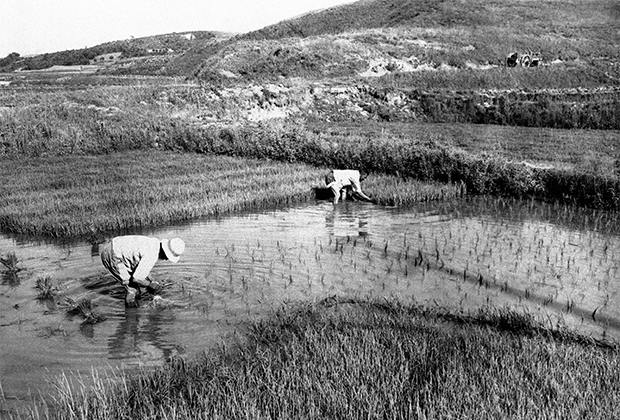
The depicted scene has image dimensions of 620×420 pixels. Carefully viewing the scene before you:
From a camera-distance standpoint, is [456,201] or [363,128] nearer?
[456,201]

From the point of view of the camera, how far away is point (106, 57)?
10731cm

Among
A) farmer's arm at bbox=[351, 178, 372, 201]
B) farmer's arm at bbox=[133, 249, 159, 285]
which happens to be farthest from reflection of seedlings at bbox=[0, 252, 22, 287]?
farmer's arm at bbox=[351, 178, 372, 201]

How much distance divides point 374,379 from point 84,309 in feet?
15.5

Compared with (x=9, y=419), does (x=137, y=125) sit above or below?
above

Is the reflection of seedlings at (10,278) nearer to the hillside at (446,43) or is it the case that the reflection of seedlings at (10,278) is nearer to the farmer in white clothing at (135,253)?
the farmer in white clothing at (135,253)

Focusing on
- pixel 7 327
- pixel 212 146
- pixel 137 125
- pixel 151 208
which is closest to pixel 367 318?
pixel 7 327

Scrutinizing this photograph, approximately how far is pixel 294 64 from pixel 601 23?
123ft

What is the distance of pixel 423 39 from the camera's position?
5456cm

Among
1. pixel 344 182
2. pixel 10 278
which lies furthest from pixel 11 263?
pixel 344 182

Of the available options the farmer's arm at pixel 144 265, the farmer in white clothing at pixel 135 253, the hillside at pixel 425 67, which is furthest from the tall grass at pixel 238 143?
the farmer's arm at pixel 144 265

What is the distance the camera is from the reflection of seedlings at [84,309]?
8195mm

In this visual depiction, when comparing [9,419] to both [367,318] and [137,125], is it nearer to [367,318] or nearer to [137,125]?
[367,318]

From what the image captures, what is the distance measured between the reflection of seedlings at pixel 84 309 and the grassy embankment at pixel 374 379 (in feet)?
6.48

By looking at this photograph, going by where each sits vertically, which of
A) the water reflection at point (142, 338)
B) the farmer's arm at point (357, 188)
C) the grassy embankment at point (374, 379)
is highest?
the farmer's arm at point (357, 188)
